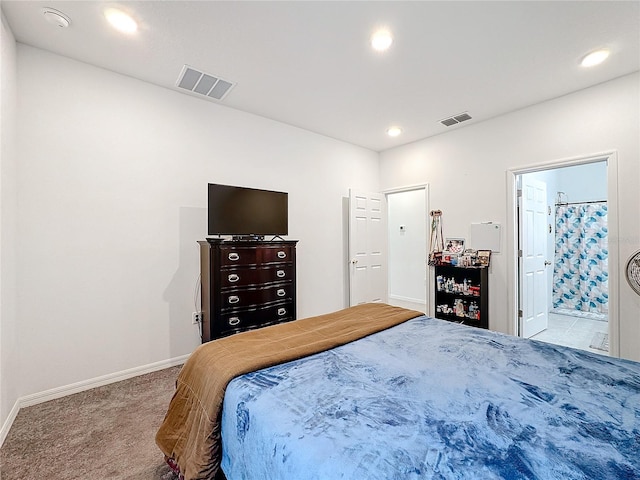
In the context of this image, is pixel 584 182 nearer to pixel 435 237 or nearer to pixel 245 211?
pixel 435 237

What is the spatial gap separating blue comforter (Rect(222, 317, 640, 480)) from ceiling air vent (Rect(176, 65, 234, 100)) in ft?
9.10

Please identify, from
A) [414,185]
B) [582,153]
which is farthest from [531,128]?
[414,185]

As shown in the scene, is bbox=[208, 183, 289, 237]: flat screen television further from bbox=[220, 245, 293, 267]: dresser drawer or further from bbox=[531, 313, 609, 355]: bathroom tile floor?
bbox=[531, 313, 609, 355]: bathroom tile floor

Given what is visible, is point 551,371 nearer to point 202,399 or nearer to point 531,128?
point 202,399

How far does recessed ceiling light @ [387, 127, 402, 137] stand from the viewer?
4.06 metres

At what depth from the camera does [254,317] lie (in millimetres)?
2955

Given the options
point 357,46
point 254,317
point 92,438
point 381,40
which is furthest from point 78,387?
point 381,40

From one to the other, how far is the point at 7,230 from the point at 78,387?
144cm

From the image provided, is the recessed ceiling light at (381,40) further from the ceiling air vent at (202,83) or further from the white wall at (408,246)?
the white wall at (408,246)

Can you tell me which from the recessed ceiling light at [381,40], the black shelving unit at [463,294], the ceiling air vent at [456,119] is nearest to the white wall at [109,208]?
the recessed ceiling light at [381,40]

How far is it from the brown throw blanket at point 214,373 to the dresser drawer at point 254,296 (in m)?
1.04

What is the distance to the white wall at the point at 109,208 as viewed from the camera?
2.34 metres

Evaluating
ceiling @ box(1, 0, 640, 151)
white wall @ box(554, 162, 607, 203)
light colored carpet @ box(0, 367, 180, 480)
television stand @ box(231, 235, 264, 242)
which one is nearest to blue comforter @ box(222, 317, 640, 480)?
light colored carpet @ box(0, 367, 180, 480)

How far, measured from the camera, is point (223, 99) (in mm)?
3211
